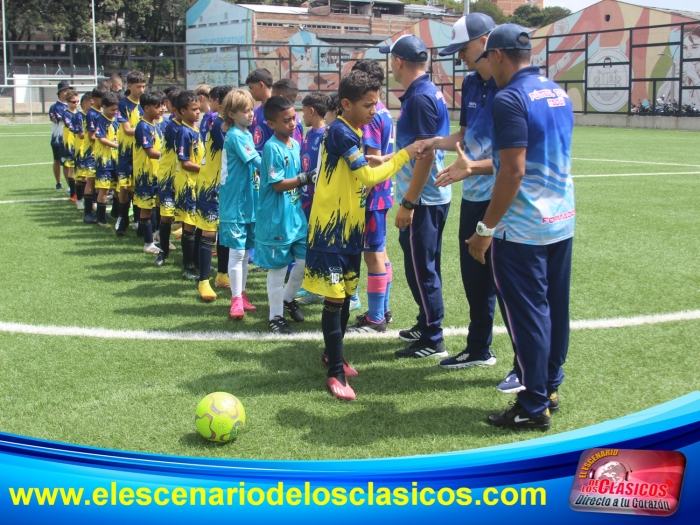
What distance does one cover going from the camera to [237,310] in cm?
638

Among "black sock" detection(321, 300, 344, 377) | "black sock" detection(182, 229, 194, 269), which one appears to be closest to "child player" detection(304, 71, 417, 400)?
"black sock" detection(321, 300, 344, 377)

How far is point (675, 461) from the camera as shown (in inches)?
91.5

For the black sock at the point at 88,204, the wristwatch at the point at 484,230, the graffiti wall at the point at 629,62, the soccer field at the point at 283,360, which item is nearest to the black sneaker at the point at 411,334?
the soccer field at the point at 283,360

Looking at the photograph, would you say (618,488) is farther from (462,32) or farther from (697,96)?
(697,96)

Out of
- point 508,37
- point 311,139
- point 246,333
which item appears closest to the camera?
point 508,37

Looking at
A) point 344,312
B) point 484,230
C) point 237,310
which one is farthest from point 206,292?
point 484,230

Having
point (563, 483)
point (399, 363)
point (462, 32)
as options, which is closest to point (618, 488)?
point (563, 483)

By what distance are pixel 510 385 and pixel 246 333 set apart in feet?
7.75

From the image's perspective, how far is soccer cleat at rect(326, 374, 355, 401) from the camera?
4.59 meters

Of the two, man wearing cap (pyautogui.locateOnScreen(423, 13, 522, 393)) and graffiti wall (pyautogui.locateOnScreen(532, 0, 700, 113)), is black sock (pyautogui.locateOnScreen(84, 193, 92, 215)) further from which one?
graffiti wall (pyautogui.locateOnScreen(532, 0, 700, 113))

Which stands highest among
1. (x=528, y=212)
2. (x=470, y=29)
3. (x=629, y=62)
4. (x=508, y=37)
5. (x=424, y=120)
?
(x=629, y=62)

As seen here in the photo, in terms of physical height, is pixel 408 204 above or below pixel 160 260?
above

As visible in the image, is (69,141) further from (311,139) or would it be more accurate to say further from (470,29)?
(470,29)

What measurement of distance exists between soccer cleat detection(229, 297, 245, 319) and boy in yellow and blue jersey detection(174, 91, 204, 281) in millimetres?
1571
